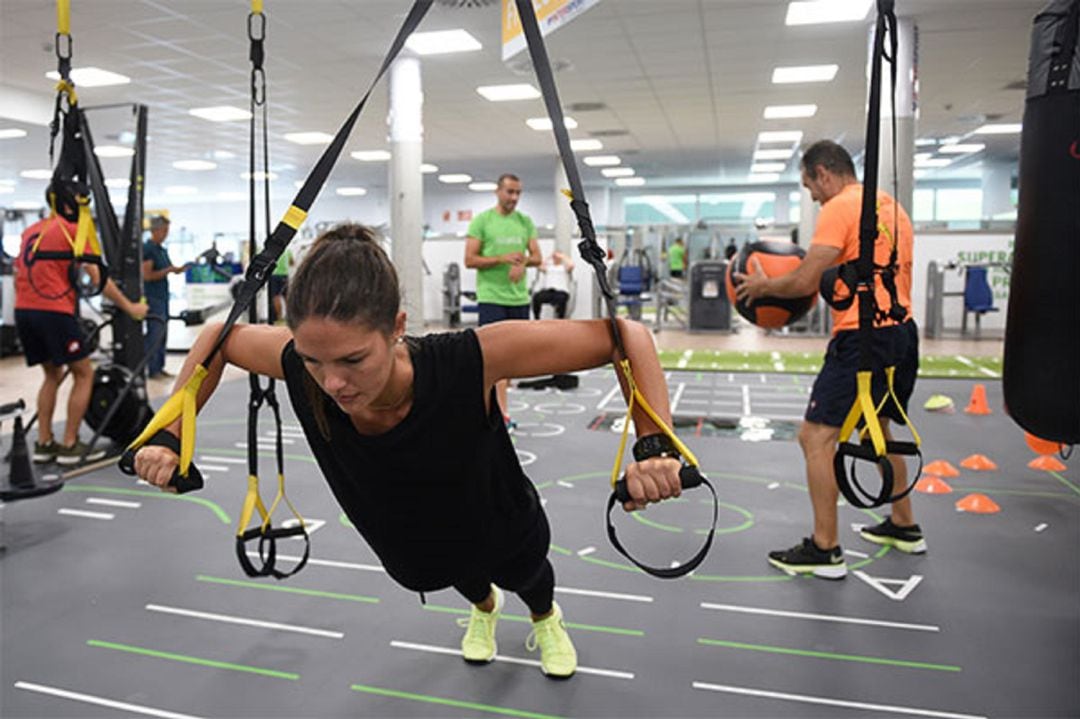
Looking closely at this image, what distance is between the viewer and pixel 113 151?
51.2 feet

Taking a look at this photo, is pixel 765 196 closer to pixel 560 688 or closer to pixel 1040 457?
pixel 1040 457

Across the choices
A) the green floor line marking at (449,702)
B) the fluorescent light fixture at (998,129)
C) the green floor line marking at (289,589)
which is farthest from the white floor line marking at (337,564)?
the fluorescent light fixture at (998,129)

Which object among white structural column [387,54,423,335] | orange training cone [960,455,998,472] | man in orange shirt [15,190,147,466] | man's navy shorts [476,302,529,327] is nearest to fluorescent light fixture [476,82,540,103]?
white structural column [387,54,423,335]

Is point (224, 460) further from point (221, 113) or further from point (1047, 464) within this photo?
point (221, 113)

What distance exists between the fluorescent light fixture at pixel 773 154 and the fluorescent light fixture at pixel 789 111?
163 inches

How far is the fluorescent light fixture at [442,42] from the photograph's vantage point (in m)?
8.45

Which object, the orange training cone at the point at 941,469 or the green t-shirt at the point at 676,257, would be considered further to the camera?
the green t-shirt at the point at 676,257

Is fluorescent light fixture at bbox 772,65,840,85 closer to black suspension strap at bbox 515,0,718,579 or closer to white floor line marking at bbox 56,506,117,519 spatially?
white floor line marking at bbox 56,506,117,519

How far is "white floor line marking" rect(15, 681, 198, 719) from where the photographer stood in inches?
85.4

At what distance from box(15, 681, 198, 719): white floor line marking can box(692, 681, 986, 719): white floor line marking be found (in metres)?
1.45

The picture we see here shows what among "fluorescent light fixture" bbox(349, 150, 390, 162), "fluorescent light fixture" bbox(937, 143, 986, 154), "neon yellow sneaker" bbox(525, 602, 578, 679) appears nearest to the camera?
"neon yellow sneaker" bbox(525, 602, 578, 679)

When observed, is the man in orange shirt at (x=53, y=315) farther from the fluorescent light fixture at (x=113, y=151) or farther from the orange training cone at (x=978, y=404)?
the fluorescent light fixture at (x=113, y=151)

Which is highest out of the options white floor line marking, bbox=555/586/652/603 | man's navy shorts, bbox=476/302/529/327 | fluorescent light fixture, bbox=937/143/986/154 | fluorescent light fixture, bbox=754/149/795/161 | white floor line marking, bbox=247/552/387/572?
fluorescent light fixture, bbox=937/143/986/154

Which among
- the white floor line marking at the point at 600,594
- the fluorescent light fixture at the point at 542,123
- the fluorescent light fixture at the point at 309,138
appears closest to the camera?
the white floor line marking at the point at 600,594
